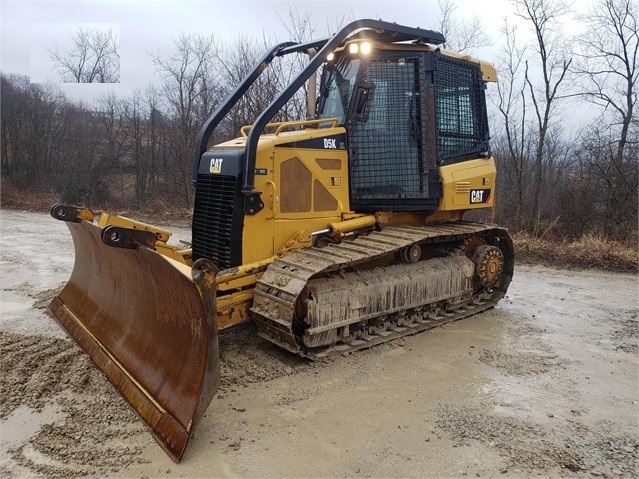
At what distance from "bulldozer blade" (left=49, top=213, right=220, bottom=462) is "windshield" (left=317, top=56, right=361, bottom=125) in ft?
8.79

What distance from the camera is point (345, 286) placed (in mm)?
4676

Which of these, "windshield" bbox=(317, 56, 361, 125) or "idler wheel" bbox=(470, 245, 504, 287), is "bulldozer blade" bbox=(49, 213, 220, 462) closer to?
"windshield" bbox=(317, 56, 361, 125)

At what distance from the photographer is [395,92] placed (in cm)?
530

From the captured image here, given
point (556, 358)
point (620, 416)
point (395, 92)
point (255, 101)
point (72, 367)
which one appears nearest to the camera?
point (620, 416)

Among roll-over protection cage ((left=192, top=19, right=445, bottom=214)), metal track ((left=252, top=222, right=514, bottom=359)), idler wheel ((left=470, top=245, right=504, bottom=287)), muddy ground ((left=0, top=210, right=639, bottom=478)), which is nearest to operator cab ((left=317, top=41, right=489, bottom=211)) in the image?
roll-over protection cage ((left=192, top=19, right=445, bottom=214))

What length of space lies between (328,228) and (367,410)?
203 cm

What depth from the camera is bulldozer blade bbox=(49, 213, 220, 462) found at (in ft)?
10.1

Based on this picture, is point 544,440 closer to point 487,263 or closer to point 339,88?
point 487,263

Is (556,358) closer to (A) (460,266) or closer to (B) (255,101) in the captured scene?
(A) (460,266)

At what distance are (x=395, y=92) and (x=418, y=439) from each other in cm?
357

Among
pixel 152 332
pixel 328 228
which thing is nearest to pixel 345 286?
pixel 328 228

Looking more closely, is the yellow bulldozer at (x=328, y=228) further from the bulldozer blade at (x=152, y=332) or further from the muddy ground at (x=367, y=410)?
the muddy ground at (x=367, y=410)

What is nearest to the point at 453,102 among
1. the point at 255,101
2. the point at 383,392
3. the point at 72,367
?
the point at 383,392

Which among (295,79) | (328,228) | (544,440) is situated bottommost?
(544,440)
